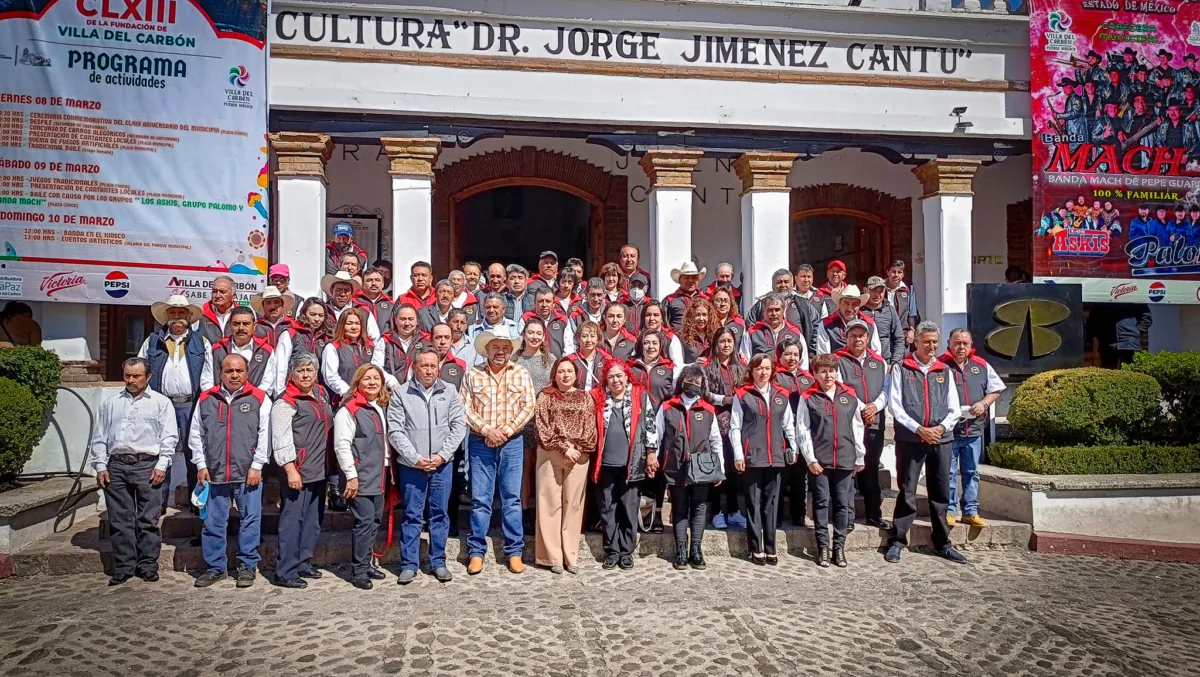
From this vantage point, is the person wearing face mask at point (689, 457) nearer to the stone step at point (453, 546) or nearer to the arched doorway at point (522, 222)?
the stone step at point (453, 546)

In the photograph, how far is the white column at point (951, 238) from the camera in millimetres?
9211

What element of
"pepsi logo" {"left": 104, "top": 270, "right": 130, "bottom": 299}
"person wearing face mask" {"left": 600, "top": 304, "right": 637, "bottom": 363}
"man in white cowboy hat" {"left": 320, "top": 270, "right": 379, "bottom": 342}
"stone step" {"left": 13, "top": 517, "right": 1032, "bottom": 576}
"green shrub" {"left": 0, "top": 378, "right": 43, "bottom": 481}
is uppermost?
"pepsi logo" {"left": 104, "top": 270, "right": 130, "bottom": 299}

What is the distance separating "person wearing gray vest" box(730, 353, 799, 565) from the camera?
5.64 m

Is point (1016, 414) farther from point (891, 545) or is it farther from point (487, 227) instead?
point (487, 227)

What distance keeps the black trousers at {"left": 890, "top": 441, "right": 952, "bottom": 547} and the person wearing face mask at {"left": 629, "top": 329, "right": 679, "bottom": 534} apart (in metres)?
1.81

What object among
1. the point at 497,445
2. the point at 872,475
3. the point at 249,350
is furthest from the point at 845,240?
the point at 249,350

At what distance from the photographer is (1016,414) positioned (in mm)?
6844

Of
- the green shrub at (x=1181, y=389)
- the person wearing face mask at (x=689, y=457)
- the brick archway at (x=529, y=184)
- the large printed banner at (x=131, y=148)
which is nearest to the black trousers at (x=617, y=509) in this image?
the person wearing face mask at (x=689, y=457)

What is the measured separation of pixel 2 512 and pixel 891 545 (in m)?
6.40

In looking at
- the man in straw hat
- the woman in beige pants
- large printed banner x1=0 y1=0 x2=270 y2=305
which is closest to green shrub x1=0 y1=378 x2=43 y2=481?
large printed banner x1=0 y1=0 x2=270 y2=305

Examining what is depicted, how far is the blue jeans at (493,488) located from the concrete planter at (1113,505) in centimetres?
410

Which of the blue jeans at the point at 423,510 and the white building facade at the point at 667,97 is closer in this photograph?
the blue jeans at the point at 423,510

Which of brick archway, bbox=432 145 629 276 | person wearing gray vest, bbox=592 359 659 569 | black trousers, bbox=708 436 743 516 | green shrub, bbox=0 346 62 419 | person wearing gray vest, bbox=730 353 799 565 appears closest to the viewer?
person wearing gray vest, bbox=592 359 659 569

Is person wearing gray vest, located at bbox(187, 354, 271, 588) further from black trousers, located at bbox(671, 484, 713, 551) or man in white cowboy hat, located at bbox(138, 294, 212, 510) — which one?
black trousers, located at bbox(671, 484, 713, 551)
